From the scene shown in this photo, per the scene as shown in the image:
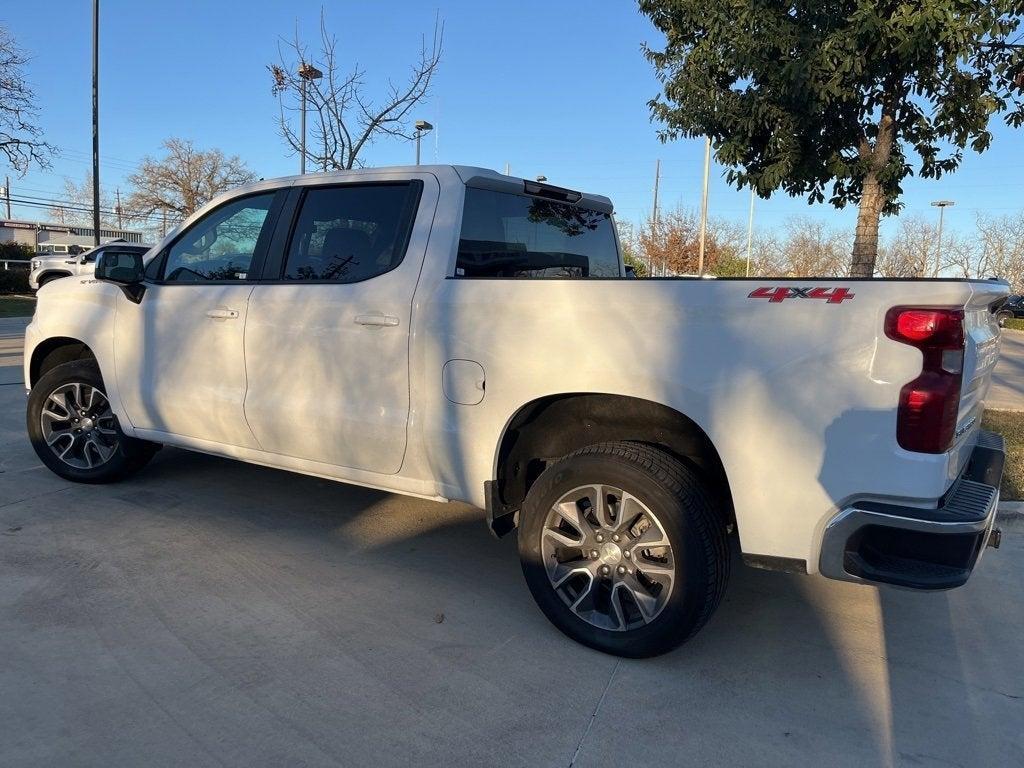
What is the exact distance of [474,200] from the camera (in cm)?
383

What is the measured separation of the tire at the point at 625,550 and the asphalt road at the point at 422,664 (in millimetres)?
173

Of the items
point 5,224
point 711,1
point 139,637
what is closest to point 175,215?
point 5,224

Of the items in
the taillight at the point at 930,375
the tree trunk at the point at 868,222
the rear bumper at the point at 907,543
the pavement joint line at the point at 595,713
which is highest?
the tree trunk at the point at 868,222

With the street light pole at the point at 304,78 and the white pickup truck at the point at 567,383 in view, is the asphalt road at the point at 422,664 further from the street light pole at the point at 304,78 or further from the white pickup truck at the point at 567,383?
the street light pole at the point at 304,78

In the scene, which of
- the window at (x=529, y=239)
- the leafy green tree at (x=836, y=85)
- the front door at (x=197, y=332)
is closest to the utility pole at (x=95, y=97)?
the leafy green tree at (x=836, y=85)

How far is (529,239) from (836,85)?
14.4ft

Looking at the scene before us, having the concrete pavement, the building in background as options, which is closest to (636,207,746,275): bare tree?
the concrete pavement

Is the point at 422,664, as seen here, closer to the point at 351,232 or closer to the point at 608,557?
the point at 608,557

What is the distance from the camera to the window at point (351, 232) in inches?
150

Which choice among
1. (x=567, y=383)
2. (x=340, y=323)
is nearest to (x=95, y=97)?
(x=340, y=323)

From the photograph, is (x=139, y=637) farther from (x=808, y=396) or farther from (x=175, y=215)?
(x=175, y=215)

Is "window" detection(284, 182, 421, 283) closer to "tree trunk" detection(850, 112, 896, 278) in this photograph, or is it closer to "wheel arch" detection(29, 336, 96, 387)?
"wheel arch" detection(29, 336, 96, 387)

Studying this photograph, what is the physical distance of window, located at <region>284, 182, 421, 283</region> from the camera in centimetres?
381

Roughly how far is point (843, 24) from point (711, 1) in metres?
1.39
